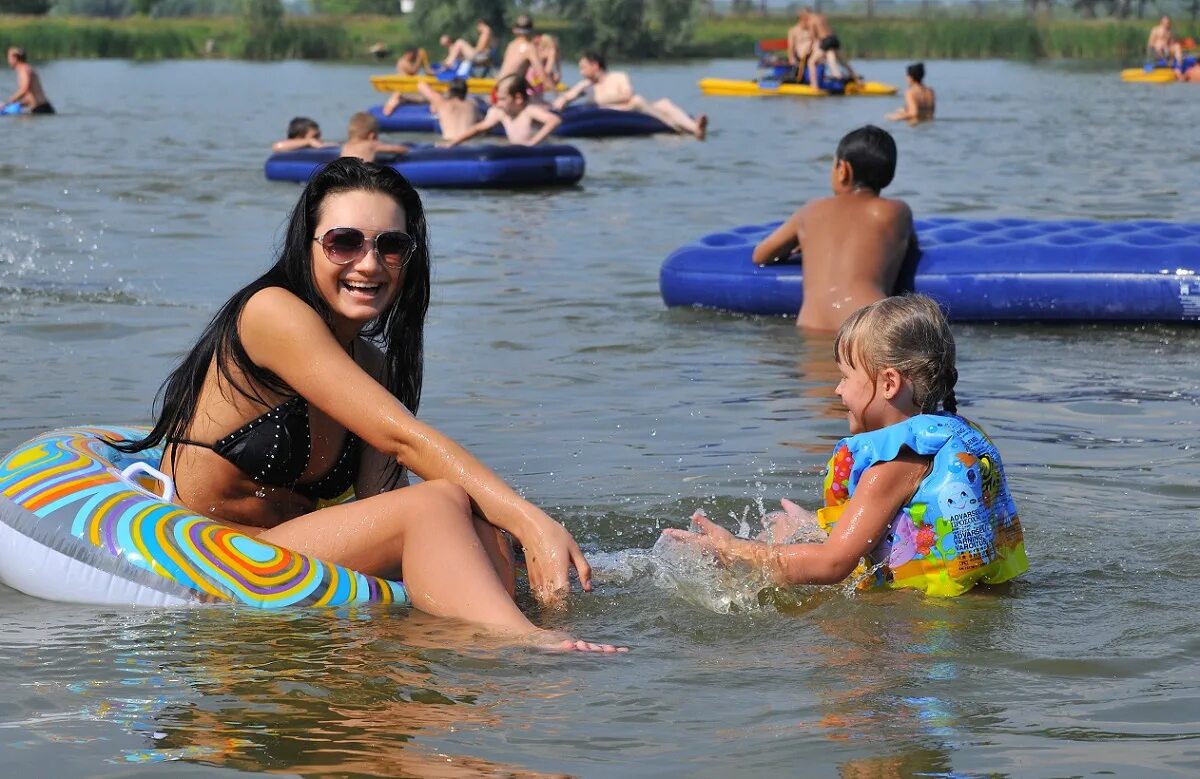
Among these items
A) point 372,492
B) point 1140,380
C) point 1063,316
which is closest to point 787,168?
point 1063,316

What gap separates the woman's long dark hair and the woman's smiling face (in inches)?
0.7

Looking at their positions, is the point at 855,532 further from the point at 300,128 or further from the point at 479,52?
the point at 479,52

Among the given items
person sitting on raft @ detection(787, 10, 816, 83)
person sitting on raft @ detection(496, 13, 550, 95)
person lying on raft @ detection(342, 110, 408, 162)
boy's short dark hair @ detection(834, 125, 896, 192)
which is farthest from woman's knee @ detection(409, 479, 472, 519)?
person sitting on raft @ detection(787, 10, 816, 83)

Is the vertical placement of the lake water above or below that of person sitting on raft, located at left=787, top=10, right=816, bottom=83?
below

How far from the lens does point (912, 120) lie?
21.8 m

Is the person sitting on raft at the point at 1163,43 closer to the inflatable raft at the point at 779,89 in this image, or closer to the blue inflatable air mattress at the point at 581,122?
the inflatable raft at the point at 779,89

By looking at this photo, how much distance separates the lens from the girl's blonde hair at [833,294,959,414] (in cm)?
383

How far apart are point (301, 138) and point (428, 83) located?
1112 centimetres

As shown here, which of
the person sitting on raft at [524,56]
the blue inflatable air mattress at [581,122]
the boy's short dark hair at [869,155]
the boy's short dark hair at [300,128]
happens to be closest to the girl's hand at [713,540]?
the boy's short dark hair at [869,155]

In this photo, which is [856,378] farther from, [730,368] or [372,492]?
[730,368]

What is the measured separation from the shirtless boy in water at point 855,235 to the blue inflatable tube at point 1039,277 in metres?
0.29

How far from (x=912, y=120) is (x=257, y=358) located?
61.7ft

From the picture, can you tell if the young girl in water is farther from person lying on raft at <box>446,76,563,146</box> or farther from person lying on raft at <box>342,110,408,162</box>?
person lying on raft at <box>446,76,563,146</box>

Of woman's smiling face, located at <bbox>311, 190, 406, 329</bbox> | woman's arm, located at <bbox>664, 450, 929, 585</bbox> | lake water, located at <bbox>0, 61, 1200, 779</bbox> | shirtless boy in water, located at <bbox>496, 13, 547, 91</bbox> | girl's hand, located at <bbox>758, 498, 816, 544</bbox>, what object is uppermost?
shirtless boy in water, located at <bbox>496, 13, 547, 91</bbox>
